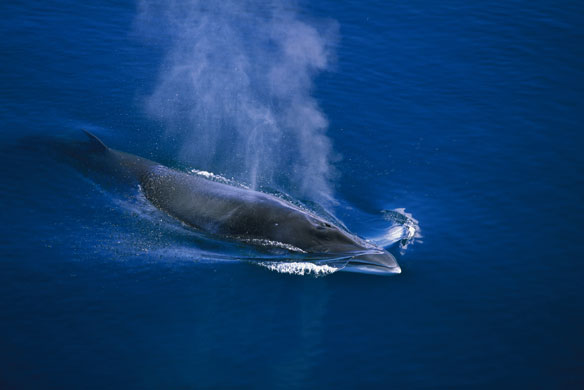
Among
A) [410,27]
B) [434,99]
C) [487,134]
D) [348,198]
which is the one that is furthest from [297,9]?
[348,198]

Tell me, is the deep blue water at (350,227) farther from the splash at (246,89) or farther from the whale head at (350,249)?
the splash at (246,89)

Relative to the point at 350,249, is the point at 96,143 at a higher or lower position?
higher

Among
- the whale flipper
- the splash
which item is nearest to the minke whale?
the whale flipper

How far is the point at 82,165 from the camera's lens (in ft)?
70.4

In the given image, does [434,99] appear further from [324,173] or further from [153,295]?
[153,295]

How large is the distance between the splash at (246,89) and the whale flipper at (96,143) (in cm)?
266

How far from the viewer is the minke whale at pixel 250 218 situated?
16.8 meters

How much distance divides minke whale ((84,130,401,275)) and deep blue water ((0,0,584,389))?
48 cm

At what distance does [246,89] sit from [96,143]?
7.67 meters

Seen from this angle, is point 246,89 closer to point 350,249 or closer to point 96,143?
point 96,143

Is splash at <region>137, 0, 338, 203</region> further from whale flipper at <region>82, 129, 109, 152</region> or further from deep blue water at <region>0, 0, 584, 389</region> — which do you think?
whale flipper at <region>82, 129, 109, 152</region>

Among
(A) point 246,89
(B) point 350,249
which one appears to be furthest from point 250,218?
(A) point 246,89

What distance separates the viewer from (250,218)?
1789cm

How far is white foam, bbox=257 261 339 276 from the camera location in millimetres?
16547
